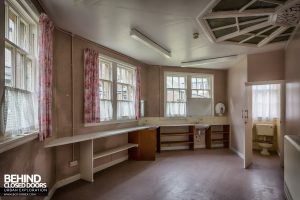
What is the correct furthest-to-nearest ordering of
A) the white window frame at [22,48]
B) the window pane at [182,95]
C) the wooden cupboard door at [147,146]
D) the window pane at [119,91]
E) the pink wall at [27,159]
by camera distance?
the window pane at [182,95]
the wooden cupboard door at [147,146]
the window pane at [119,91]
the white window frame at [22,48]
the pink wall at [27,159]

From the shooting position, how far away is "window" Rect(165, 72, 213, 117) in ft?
21.9

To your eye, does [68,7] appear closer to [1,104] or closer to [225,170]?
[1,104]

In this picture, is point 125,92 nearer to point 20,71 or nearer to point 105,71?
point 105,71

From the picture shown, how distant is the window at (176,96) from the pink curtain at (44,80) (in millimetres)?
4344

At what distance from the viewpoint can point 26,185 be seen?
231 centimetres

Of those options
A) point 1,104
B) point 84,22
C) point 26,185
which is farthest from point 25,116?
point 84,22

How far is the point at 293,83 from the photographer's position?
12.0 ft

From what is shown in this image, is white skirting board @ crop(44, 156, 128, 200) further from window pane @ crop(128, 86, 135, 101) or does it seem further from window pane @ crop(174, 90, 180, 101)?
window pane @ crop(174, 90, 180, 101)

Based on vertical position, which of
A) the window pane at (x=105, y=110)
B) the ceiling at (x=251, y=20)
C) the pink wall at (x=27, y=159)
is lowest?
the pink wall at (x=27, y=159)

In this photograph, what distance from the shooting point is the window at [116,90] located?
4672 mm

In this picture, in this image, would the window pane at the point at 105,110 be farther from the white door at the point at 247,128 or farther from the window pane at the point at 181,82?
the white door at the point at 247,128

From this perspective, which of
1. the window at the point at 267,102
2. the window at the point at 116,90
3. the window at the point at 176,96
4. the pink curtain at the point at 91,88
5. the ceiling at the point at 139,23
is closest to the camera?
the ceiling at the point at 139,23

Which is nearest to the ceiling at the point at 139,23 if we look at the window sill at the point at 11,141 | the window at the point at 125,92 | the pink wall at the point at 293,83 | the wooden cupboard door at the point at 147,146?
the pink wall at the point at 293,83

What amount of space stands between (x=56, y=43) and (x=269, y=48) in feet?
14.7
